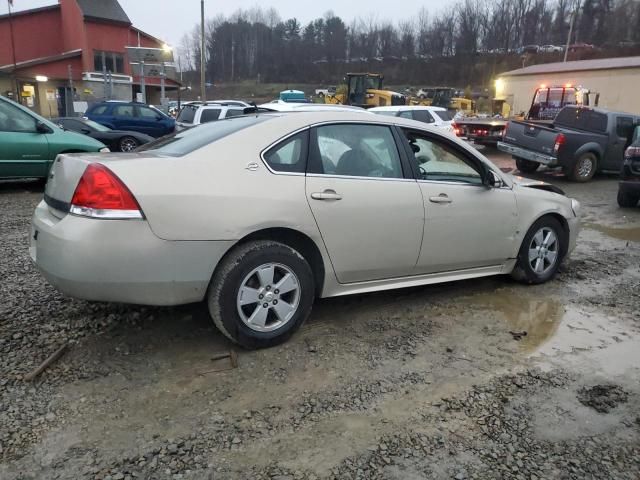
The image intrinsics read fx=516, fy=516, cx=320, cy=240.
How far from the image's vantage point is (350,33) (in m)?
103

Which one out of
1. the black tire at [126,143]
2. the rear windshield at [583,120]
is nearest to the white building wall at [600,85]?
the rear windshield at [583,120]

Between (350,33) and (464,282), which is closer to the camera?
(464,282)

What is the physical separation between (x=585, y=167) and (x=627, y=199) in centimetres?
339

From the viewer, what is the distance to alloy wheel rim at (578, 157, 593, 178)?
12.1 m

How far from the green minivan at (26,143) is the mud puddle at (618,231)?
770cm

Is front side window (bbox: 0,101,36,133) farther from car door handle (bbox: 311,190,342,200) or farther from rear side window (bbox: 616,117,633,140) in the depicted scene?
rear side window (bbox: 616,117,633,140)

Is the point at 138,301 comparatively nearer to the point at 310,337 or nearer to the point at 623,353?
the point at 310,337

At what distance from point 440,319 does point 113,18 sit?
1757 inches

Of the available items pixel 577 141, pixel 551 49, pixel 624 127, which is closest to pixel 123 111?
pixel 577 141

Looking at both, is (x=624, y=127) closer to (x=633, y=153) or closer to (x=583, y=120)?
(x=583, y=120)

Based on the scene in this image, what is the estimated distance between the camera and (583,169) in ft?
40.0

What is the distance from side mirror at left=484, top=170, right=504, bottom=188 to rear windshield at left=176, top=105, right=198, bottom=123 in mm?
11160

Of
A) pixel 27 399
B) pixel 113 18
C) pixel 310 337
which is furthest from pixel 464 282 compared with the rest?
pixel 113 18

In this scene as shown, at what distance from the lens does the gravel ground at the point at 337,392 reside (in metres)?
2.39
